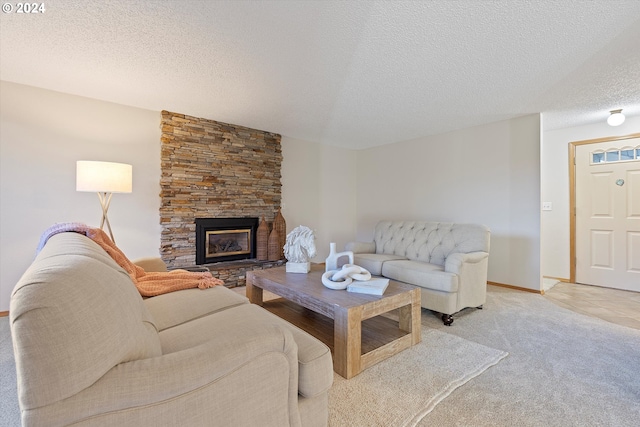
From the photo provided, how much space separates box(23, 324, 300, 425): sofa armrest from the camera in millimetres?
696

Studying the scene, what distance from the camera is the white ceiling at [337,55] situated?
179cm

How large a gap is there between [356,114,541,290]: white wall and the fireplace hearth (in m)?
2.51

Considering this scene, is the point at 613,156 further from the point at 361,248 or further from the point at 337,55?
the point at 337,55

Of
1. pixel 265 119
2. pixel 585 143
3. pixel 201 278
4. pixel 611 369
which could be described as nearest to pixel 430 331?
pixel 611 369

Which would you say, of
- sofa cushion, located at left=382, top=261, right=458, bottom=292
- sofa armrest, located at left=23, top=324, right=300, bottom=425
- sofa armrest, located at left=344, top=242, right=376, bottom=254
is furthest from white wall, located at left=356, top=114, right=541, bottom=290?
sofa armrest, located at left=23, top=324, right=300, bottom=425

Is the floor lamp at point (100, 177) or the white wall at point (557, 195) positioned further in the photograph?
the white wall at point (557, 195)

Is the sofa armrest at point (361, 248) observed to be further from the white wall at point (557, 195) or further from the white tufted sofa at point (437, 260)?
the white wall at point (557, 195)

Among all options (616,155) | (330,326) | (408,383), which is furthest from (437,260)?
(616,155)

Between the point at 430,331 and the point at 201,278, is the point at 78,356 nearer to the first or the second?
the point at 201,278

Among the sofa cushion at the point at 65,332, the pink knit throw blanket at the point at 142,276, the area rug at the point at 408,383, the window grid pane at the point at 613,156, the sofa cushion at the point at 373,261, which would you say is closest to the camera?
the sofa cushion at the point at 65,332

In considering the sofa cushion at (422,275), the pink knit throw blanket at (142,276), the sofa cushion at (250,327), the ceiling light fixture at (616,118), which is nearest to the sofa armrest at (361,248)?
the sofa cushion at (422,275)

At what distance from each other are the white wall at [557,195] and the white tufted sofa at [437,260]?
1.84 metres

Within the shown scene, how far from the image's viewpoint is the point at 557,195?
4.14m

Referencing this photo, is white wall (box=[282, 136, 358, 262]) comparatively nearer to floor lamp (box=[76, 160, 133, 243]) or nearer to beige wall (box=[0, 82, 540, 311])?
beige wall (box=[0, 82, 540, 311])
